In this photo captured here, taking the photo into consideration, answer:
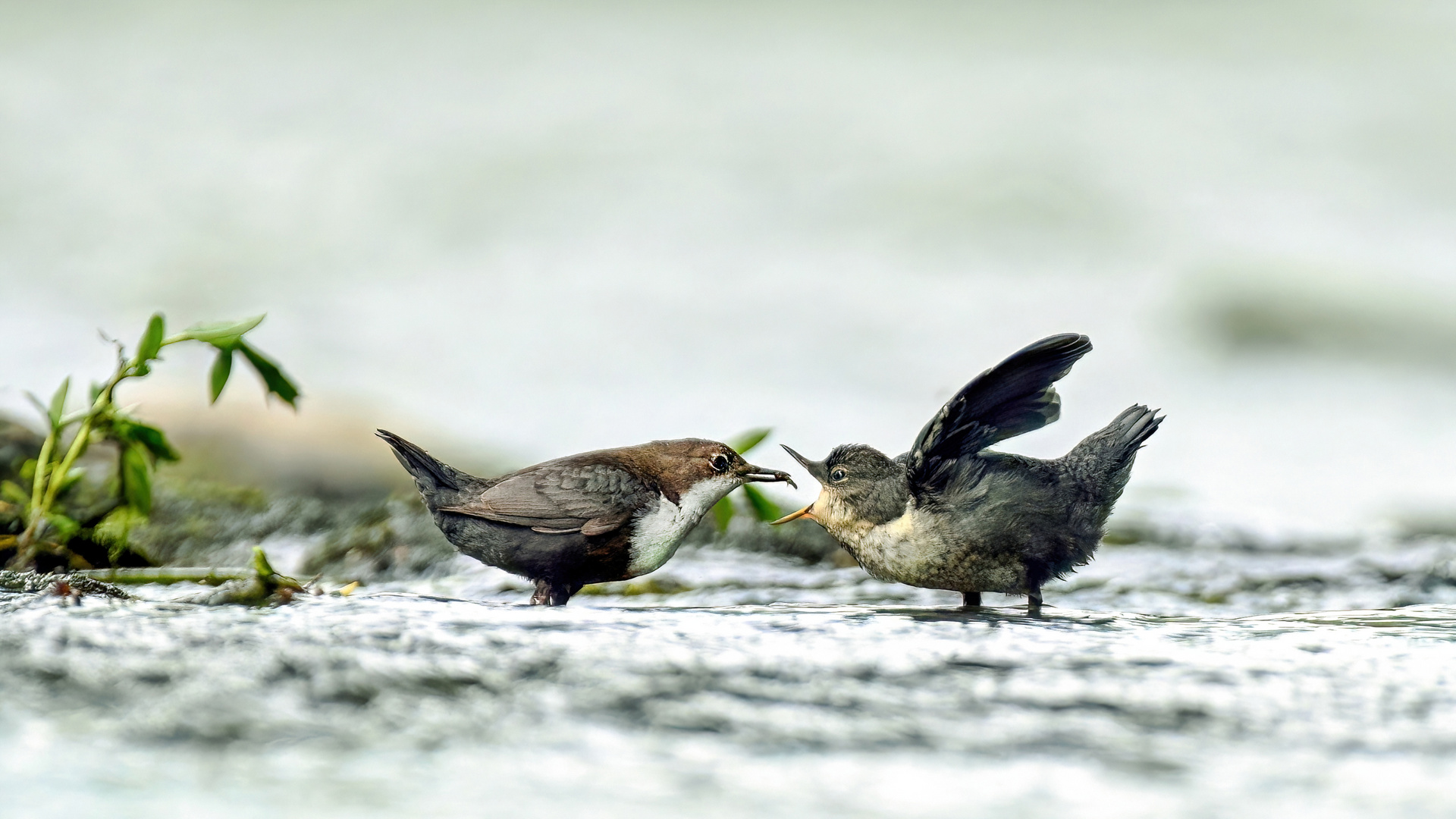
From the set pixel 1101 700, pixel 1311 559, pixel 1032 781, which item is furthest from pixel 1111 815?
pixel 1311 559

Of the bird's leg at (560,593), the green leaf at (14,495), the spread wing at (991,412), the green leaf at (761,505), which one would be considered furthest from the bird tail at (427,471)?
the green leaf at (14,495)

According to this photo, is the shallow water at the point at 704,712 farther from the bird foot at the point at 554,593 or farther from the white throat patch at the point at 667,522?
the white throat patch at the point at 667,522

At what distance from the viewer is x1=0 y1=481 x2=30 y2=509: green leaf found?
4754 millimetres

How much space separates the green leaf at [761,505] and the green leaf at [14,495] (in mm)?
2756

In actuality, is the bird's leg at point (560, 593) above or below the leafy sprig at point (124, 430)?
below

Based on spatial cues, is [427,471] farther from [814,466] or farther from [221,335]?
[814,466]

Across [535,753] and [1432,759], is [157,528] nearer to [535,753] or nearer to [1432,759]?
Result: [535,753]

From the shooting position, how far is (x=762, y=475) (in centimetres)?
428

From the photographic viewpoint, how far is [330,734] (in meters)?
2.62

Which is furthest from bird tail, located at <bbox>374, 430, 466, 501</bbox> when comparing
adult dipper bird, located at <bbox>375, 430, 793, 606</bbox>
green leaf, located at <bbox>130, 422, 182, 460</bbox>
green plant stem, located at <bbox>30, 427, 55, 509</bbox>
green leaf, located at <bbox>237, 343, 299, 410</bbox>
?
green plant stem, located at <bbox>30, 427, 55, 509</bbox>

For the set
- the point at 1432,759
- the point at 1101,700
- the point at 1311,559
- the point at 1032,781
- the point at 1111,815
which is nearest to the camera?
the point at 1111,815

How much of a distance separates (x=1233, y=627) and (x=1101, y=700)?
1266 mm

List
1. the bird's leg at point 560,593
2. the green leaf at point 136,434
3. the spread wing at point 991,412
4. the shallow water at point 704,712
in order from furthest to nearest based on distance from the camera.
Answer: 1. the green leaf at point 136,434
2. the bird's leg at point 560,593
3. the spread wing at point 991,412
4. the shallow water at point 704,712

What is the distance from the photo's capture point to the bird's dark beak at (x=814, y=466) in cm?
Answer: 409
